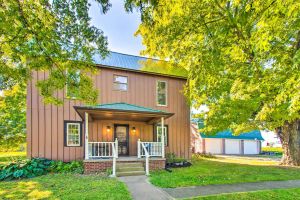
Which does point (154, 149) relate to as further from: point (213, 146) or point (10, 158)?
point (213, 146)

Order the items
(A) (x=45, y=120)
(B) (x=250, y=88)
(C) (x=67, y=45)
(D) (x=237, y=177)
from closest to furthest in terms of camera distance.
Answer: (C) (x=67, y=45) → (B) (x=250, y=88) → (D) (x=237, y=177) → (A) (x=45, y=120)

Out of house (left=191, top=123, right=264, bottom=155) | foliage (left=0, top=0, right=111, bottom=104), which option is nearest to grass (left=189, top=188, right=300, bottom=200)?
foliage (left=0, top=0, right=111, bottom=104)

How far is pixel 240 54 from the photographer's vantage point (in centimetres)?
916

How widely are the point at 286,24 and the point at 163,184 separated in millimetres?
6118

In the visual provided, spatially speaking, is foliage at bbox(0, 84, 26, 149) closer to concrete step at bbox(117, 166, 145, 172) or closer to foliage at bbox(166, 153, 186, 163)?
concrete step at bbox(117, 166, 145, 172)

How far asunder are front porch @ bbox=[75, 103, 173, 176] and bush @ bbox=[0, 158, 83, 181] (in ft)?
3.47

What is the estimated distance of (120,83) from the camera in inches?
498

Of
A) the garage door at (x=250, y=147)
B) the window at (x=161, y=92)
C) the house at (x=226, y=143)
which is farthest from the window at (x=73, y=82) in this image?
the garage door at (x=250, y=147)

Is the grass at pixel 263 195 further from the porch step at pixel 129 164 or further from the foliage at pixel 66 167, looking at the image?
the foliage at pixel 66 167

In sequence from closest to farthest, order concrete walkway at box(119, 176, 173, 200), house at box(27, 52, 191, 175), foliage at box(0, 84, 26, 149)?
concrete walkway at box(119, 176, 173, 200) < house at box(27, 52, 191, 175) < foliage at box(0, 84, 26, 149)

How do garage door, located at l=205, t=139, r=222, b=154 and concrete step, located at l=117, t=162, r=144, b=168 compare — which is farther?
garage door, located at l=205, t=139, r=222, b=154

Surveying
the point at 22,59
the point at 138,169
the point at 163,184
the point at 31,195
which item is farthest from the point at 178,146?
the point at 22,59

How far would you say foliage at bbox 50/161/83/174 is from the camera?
954cm

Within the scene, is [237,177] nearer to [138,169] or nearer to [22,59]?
[138,169]
